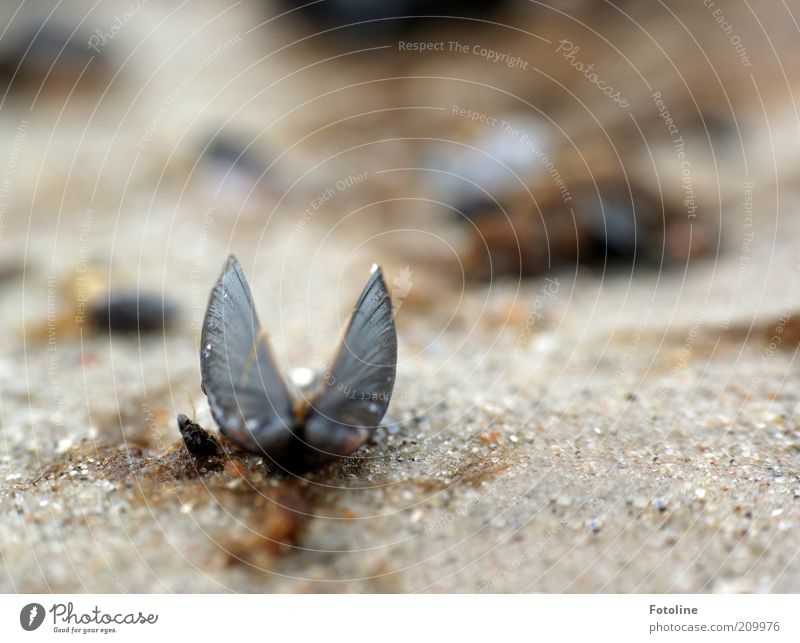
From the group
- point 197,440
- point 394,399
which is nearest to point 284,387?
point 197,440

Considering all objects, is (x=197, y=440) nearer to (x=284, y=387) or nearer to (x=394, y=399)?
(x=284, y=387)

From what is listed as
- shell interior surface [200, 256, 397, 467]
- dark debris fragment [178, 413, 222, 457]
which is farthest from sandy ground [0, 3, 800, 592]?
shell interior surface [200, 256, 397, 467]

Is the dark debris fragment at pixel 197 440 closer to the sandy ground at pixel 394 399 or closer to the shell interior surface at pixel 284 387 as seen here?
the sandy ground at pixel 394 399

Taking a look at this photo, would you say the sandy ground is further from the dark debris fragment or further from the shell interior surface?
the shell interior surface

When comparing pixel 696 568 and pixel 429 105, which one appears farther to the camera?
pixel 429 105

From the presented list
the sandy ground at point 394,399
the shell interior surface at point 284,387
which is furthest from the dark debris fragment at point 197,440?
the shell interior surface at point 284,387

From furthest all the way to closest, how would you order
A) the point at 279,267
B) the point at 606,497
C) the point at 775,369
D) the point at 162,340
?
the point at 279,267, the point at 162,340, the point at 775,369, the point at 606,497

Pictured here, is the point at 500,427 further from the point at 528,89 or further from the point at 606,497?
the point at 528,89

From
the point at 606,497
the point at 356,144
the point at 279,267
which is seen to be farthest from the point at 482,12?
the point at 606,497
